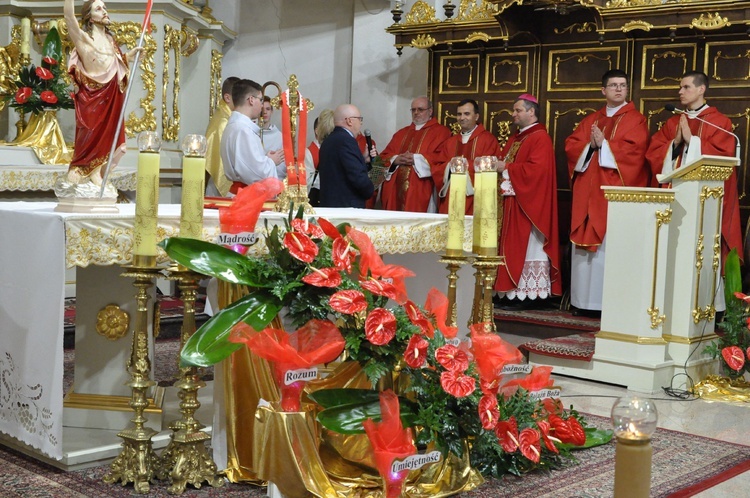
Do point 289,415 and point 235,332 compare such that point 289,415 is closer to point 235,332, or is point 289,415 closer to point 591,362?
point 235,332

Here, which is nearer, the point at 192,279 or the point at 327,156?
the point at 192,279

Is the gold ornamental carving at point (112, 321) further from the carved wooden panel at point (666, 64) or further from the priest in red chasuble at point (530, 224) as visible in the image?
the carved wooden panel at point (666, 64)

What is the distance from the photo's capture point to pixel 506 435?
11.7 ft

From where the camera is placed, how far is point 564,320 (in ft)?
24.6

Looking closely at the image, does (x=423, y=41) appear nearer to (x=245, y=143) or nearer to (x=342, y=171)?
(x=342, y=171)

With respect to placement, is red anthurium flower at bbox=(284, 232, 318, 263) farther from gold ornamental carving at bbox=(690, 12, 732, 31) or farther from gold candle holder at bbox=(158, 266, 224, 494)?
gold ornamental carving at bbox=(690, 12, 732, 31)

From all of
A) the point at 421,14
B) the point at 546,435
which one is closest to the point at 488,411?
the point at 546,435

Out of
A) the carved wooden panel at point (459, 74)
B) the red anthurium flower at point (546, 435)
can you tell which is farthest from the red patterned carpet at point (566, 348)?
the carved wooden panel at point (459, 74)

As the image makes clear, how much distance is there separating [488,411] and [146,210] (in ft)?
4.43

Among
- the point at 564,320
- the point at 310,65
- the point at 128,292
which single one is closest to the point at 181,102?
the point at 310,65

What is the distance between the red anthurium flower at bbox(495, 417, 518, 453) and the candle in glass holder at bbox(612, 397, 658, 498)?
6.23 ft

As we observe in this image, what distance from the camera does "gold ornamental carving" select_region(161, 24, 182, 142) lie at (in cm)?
866

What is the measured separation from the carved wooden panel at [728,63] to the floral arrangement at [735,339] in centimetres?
263

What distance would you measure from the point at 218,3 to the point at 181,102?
225 cm
